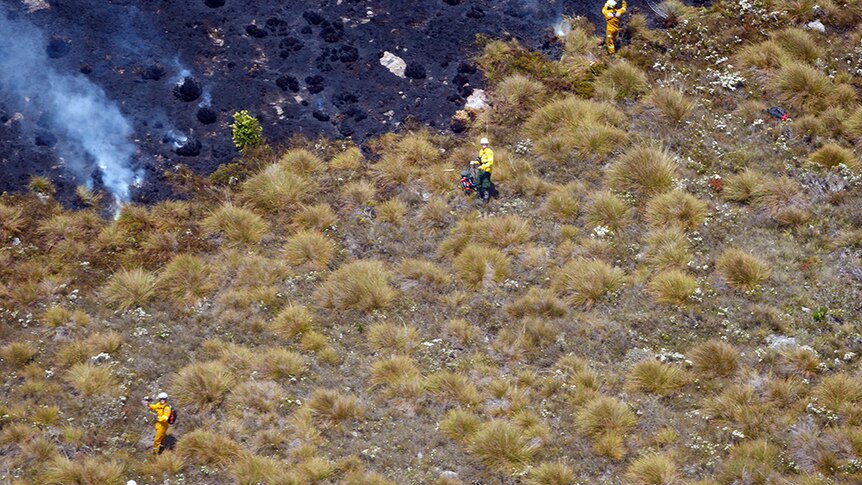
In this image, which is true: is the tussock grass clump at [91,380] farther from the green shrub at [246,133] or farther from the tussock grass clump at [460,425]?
the green shrub at [246,133]

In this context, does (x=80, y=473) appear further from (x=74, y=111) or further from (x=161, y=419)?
(x=74, y=111)

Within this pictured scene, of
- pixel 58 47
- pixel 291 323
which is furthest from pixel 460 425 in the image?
pixel 58 47

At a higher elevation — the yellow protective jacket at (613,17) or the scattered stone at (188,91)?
the yellow protective jacket at (613,17)

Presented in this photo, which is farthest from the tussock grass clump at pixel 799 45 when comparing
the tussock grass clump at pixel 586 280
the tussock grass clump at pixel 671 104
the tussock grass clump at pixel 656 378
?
the tussock grass clump at pixel 656 378

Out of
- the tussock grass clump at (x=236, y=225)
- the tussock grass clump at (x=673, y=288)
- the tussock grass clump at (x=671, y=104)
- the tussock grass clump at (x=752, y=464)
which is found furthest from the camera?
the tussock grass clump at (x=671, y=104)

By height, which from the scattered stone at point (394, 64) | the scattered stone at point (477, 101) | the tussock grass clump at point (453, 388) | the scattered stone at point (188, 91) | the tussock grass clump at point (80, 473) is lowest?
the tussock grass clump at point (80, 473)

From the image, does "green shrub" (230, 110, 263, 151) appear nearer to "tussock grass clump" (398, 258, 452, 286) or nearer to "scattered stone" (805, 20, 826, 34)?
"tussock grass clump" (398, 258, 452, 286)
